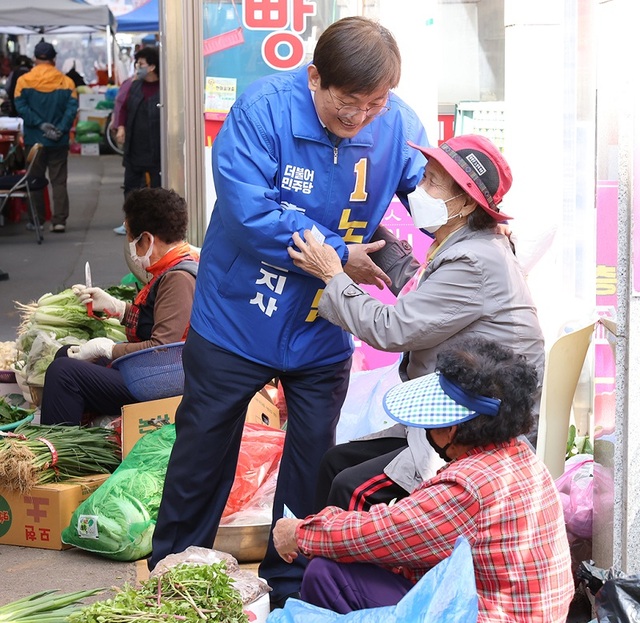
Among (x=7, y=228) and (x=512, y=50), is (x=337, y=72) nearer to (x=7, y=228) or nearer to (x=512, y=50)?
(x=512, y=50)

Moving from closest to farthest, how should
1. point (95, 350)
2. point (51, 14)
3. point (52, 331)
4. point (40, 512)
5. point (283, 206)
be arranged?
point (283, 206) < point (40, 512) < point (95, 350) < point (52, 331) < point (51, 14)

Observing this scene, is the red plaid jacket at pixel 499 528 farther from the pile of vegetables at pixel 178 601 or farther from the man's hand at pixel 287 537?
the pile of vegetables at pixel 178 601

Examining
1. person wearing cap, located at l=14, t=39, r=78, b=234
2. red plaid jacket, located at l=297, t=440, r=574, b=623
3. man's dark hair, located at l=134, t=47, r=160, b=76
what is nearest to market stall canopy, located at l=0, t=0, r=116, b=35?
person wearing cap, located at l=14, t=39, r=78, b=234

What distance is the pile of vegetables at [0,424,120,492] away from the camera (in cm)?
446

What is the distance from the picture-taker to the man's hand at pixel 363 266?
10.8 feet

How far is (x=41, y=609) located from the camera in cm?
285

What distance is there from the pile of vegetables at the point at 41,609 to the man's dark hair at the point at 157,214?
2201 millimetres

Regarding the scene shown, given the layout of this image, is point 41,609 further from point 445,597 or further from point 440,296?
point 440,296

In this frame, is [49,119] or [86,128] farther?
[86,128]

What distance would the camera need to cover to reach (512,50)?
16.9ft

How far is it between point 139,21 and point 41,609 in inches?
723

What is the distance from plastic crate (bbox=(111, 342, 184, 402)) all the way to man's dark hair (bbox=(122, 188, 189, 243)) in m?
0.59

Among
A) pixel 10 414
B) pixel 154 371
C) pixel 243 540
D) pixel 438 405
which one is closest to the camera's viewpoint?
pixel 438 405

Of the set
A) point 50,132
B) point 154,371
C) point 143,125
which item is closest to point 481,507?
point 154,371
